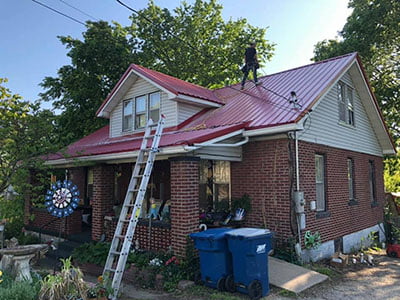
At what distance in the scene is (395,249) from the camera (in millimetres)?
11094

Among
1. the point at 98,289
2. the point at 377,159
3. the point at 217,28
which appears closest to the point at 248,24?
the point at 217,28

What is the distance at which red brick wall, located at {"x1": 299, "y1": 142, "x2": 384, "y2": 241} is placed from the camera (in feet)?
29.9

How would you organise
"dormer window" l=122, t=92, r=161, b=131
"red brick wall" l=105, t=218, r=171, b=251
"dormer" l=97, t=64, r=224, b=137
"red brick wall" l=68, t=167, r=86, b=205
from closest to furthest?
"red brick wall" l=105, t=218, r=171, b=251 < "dormer" l=97, t=64, r=224, b=137 < "dormer window" l=122, t=92, r=161, b=131 < "red brick wall" l=68, t=167, r=86, b=205

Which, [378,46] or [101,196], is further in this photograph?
[378,46]

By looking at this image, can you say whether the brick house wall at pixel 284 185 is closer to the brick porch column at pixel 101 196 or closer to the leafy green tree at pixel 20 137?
the brick porch column at pixel 101 196

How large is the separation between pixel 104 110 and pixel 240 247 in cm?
923

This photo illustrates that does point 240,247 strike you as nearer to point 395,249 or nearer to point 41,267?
point 41,267

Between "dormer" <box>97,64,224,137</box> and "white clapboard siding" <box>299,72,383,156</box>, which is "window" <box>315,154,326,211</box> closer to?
"white clapboard siding" <box>299,72,383,156</box>

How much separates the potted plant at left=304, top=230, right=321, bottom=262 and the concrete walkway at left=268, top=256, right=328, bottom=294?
1.12 metres

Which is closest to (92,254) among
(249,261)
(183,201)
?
(183,201)

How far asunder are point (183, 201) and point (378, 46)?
666 inches

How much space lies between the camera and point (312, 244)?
8.77m

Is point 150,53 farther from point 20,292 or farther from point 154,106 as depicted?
point 20,292

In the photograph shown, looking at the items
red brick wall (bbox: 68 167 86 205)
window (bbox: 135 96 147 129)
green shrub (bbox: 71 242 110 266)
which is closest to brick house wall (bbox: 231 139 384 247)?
green shrub (bbox: 71 242 110 266)
